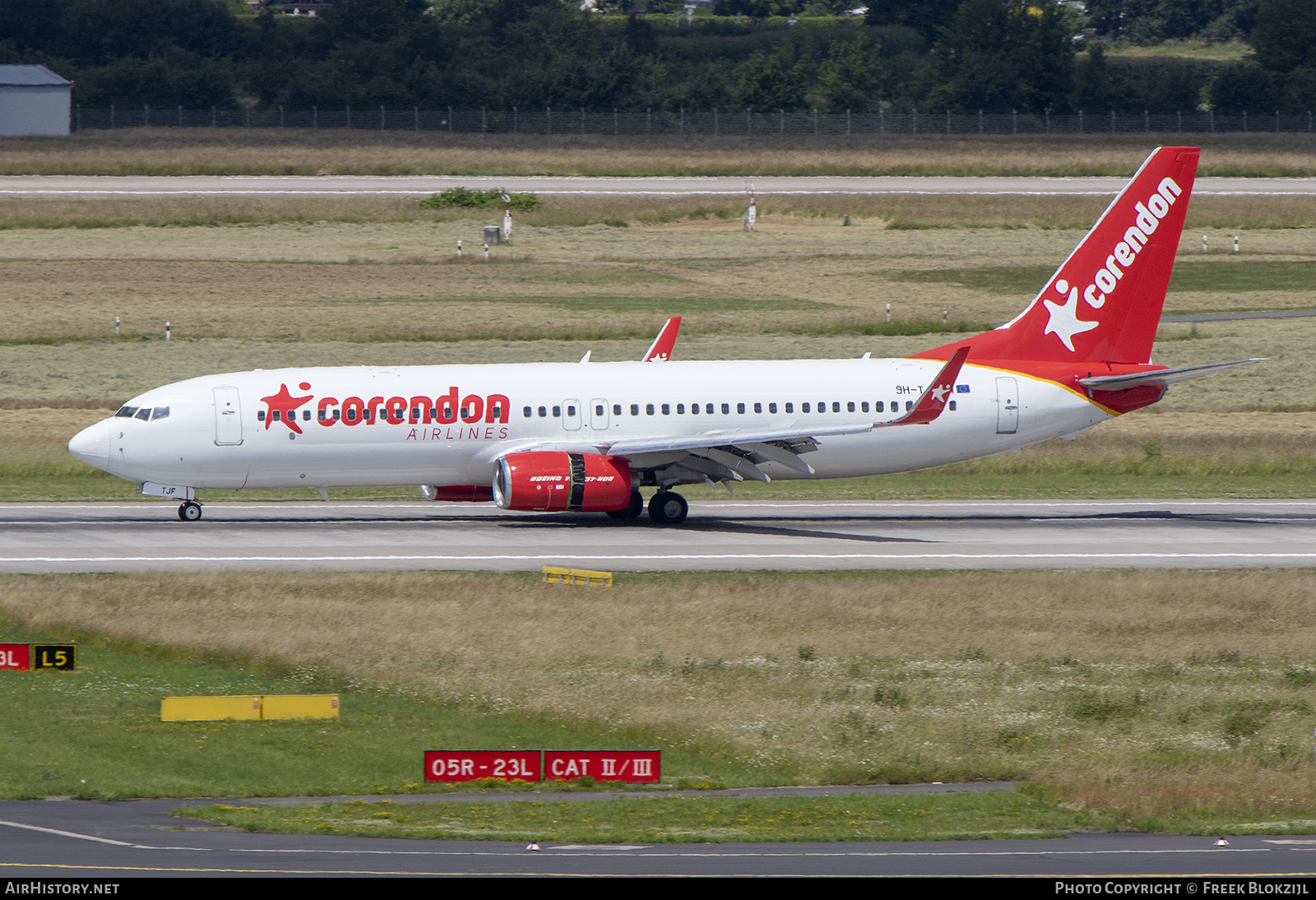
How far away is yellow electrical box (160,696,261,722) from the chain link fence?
121200mm

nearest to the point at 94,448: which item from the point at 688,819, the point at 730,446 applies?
the point at 730,446

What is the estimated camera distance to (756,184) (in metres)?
120

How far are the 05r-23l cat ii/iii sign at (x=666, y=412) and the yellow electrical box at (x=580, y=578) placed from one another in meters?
6.09

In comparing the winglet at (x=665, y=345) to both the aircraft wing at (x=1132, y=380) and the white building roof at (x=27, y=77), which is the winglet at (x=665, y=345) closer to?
the aircraft wing at (x=1132, y=380)

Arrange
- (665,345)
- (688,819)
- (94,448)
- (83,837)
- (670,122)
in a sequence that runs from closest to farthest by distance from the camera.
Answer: (83,837) < (688,819) < (94,448) < (665,345) < (670,122)

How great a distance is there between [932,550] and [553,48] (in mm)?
135414

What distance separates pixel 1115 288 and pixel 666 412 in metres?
13.7

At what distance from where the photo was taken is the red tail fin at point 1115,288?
4775cm

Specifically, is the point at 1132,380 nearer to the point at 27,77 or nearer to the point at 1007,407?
the point at 1007,407

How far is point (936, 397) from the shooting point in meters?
42.8

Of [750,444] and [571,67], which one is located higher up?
[571,67]

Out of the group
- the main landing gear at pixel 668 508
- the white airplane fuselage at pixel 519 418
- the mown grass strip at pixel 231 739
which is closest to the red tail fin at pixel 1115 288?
the white airplane fuselage at pixel 519 418

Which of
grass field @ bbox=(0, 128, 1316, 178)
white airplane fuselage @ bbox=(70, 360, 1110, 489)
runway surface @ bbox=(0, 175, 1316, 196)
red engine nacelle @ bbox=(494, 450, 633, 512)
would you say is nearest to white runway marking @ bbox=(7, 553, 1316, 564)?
red engine nacelle @ bbox=(494, 450, 633, 512)

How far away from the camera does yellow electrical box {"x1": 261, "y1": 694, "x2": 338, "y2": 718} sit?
85.3ft
